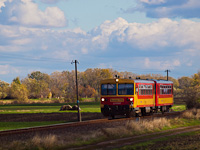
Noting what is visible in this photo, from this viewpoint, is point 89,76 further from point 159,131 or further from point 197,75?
point 159,131

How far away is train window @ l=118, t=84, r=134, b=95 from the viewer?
3281 centimetres

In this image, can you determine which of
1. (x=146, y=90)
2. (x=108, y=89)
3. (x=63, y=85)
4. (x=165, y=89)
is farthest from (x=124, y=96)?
(x=63, y=85)

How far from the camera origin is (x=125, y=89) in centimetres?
3297

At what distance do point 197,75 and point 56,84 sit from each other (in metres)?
55.9

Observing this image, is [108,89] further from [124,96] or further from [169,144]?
[169,144]

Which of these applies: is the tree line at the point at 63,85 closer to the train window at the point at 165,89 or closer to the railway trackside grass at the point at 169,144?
the train window at the point at 165,89

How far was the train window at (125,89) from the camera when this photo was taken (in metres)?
32.8

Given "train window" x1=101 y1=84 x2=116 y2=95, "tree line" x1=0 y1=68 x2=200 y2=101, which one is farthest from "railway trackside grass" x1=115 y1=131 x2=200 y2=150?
"tree line" x1=0 y1=68 x2=200 y2=101

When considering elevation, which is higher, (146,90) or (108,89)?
(108,89)

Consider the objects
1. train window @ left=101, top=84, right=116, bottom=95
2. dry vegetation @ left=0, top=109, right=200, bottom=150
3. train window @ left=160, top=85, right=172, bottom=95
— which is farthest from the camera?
train window @ left=160, top=85, right=172, bottom=95

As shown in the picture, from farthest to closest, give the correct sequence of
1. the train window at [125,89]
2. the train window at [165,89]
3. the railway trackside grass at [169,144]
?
the train window at [165,89], the train window at [125,89], the railway trackside grass at [169,144]

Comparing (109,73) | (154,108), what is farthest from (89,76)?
(154,108)

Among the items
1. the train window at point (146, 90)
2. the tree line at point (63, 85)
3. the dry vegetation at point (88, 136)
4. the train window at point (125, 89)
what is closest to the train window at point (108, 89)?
the train window at point (125, 89)

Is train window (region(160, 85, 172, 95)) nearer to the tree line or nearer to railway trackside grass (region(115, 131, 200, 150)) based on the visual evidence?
railway trackside grass (region(115, 131, 200, 150))
